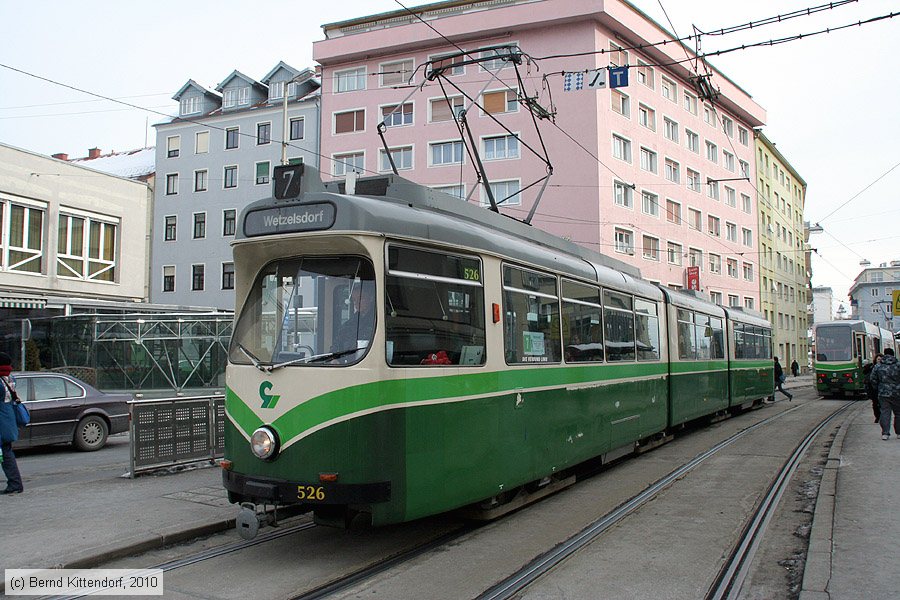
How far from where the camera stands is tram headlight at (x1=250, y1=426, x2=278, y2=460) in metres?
6.01

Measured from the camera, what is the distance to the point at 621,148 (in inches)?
1542

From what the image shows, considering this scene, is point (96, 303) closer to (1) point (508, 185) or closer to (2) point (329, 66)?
(1) point (508, 185)

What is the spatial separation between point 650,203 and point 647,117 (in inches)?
193

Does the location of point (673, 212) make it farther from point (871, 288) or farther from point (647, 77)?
point (871, 288)

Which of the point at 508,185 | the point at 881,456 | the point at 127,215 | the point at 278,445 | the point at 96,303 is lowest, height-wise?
the point at 881,456

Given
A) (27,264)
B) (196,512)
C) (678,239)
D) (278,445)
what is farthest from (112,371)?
(678,239)

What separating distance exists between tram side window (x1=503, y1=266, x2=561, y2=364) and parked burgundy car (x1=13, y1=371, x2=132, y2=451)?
946 centimetres

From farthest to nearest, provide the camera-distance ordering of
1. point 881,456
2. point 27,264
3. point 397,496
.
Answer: point 27,264 → point 881,456 → point 397,496

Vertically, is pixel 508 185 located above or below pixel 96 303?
above

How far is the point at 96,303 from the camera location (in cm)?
2498

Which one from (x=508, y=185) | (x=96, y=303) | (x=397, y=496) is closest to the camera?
(x=397, y=496)

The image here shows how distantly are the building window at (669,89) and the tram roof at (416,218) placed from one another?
3771cm

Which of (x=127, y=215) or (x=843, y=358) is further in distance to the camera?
(x=843, y=358)

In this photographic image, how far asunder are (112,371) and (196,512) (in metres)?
19.9
